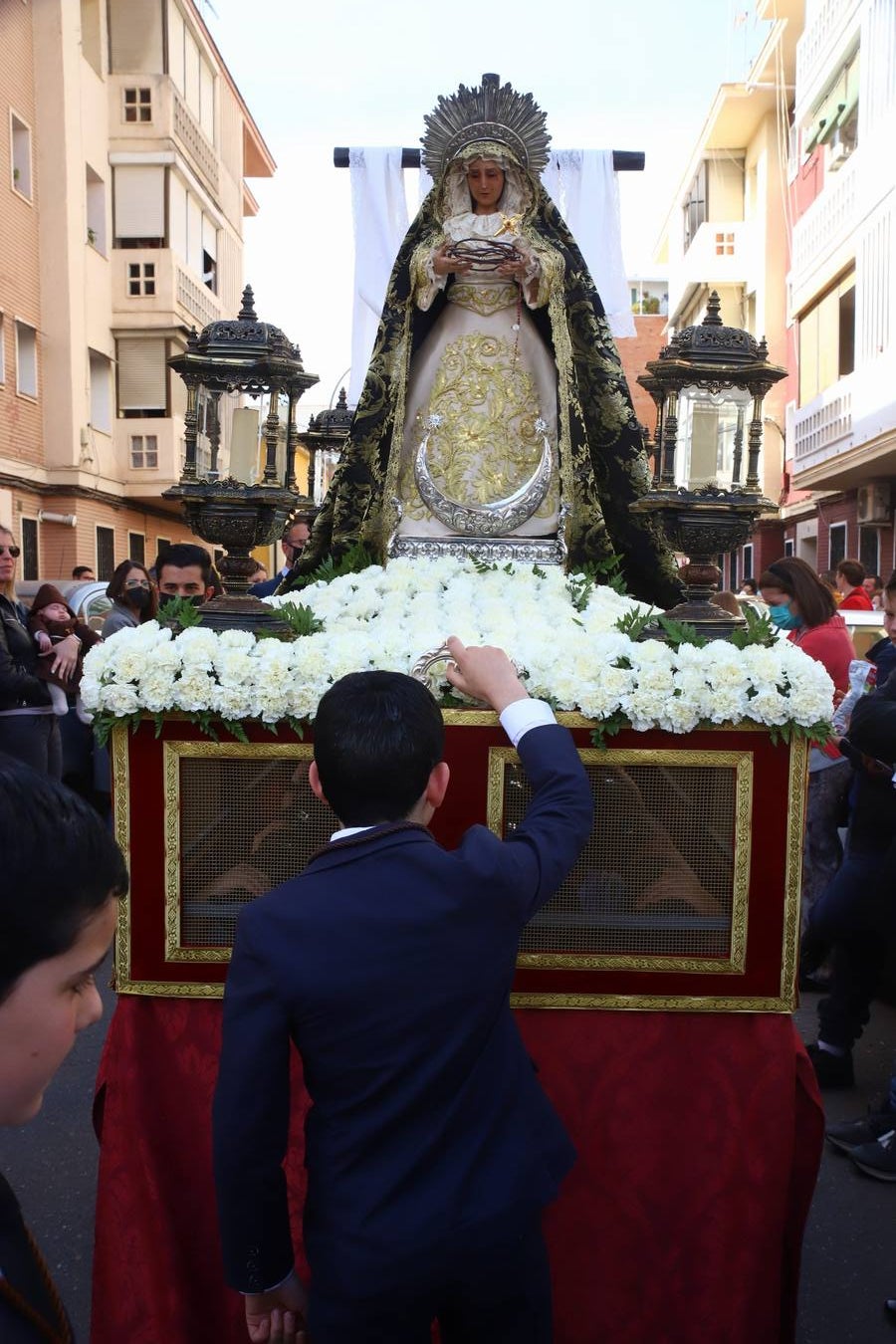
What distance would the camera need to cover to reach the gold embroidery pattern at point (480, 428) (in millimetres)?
3736

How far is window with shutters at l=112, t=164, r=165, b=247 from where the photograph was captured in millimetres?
18625

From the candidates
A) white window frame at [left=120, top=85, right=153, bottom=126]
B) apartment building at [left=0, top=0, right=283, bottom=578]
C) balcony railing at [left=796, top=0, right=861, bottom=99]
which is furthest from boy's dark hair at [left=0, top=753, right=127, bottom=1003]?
white window frame at [left=120, top=85, right=153, bottom=126]

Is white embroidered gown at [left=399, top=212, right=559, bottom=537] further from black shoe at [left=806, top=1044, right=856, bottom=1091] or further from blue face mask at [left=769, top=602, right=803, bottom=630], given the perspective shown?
black shoe at [left=806, top=1044, right=856, bottom=1091]

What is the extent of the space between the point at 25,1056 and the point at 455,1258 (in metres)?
0.81

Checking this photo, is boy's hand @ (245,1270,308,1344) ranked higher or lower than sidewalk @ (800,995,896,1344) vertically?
higher

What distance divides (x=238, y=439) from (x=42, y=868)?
6.69 feet

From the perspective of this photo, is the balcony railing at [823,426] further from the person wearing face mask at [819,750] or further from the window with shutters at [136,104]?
the window with shutters at [136,104]

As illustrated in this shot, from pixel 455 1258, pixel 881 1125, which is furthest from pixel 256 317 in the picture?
pixel 881 1125

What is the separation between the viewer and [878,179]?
12.8 m

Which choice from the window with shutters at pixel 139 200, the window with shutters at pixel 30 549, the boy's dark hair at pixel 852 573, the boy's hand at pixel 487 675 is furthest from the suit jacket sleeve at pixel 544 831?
the window with shutters at pixel 139 200

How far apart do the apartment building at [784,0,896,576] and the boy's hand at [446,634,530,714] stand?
11570 mm

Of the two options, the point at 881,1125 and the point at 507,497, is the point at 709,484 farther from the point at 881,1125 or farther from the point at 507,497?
the point at 881,1125

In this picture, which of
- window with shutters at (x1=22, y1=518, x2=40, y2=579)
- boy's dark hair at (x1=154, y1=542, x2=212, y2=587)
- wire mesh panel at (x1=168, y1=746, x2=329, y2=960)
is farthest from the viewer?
window with shutters at (x1=22, y1=518, x2=40, y2=579)

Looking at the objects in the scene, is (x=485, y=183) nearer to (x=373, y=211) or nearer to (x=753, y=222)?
(x=373, y=211)
